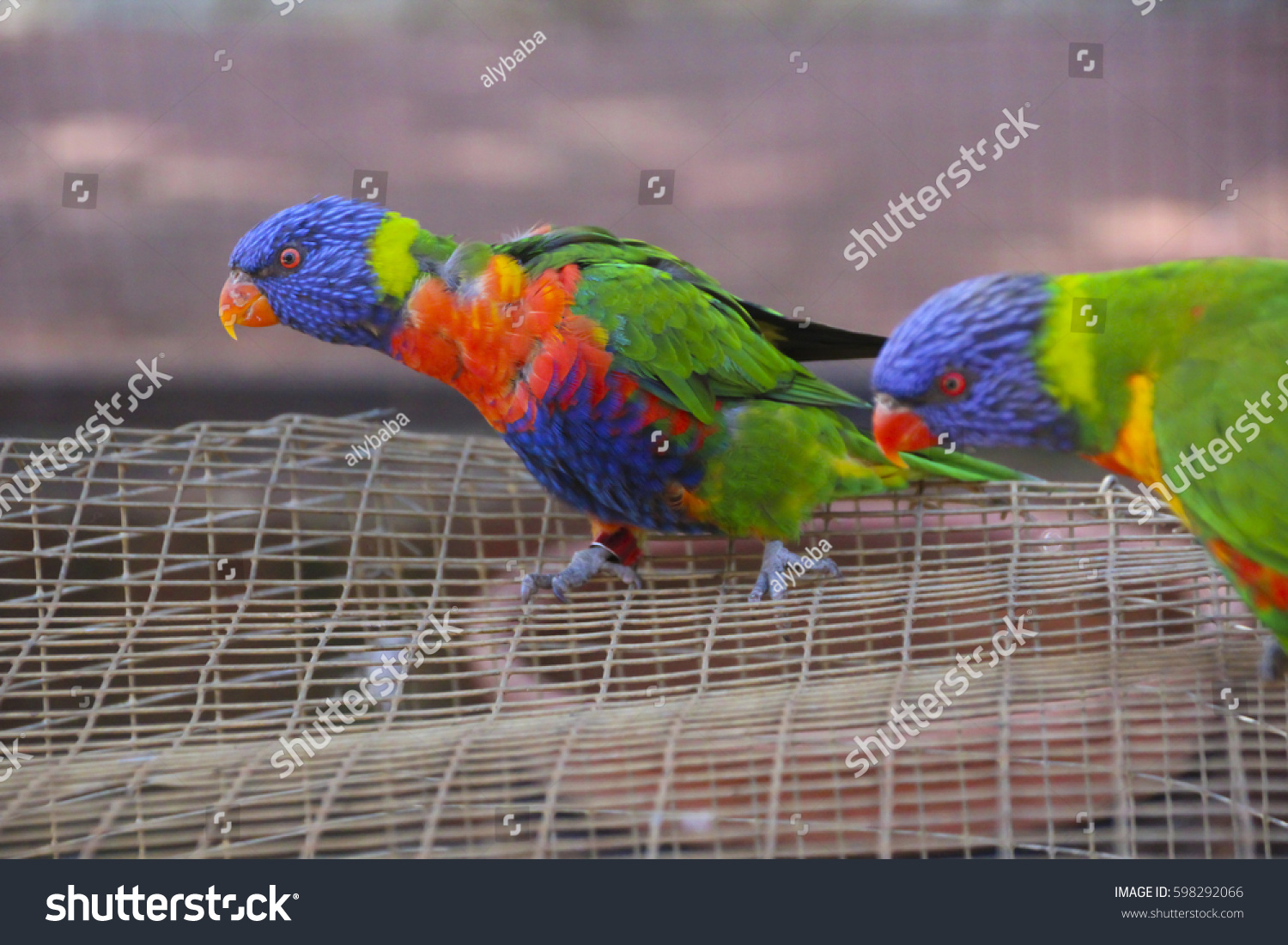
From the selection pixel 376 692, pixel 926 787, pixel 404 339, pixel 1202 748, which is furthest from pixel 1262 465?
pixel 376 692

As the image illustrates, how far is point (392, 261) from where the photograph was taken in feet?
6.36

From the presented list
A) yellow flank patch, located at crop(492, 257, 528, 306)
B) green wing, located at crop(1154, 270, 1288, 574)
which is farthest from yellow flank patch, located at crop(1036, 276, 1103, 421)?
yellow flank patch, located at crop(492, 257, 528, 306)

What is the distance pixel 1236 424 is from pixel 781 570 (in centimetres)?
96

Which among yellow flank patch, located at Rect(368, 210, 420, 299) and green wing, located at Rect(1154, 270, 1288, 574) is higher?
yellow flank patch, located at Rect(368, 210, 420, 299)

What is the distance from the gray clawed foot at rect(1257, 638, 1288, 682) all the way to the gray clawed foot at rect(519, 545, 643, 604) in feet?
4.12

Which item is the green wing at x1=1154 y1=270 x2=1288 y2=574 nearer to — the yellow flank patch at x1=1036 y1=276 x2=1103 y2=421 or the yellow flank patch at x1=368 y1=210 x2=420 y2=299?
the yellow flank patch at x1=1036 y1=276 x2=1103 y2=421

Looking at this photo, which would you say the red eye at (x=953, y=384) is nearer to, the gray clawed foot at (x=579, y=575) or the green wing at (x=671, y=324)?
the green wing at (x=671, y=324)

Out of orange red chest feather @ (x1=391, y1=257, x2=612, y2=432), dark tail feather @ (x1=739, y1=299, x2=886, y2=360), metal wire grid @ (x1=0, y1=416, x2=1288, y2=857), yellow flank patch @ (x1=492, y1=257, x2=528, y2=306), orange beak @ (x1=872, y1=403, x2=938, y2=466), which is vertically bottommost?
metal wire grid @ (x1=0, y1=416, x2=1288, y2=857)

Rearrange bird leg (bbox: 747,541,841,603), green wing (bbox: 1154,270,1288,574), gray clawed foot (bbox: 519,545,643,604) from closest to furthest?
green wing (bbox: 1154,270,1288,574) < bird leg (bbox: 747,541,841,603) < gray clawed foot (bbox: 519,545,643,604)

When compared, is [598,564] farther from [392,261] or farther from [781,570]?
[392,261]

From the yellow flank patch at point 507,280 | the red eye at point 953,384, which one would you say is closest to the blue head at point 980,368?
the red eye at point 953,384

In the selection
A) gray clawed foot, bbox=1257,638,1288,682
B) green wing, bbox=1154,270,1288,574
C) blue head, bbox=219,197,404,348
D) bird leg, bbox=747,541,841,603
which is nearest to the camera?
green wing, bbox=1154,270,1288,574

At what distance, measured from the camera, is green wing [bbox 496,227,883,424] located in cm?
196

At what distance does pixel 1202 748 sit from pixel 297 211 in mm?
1945
